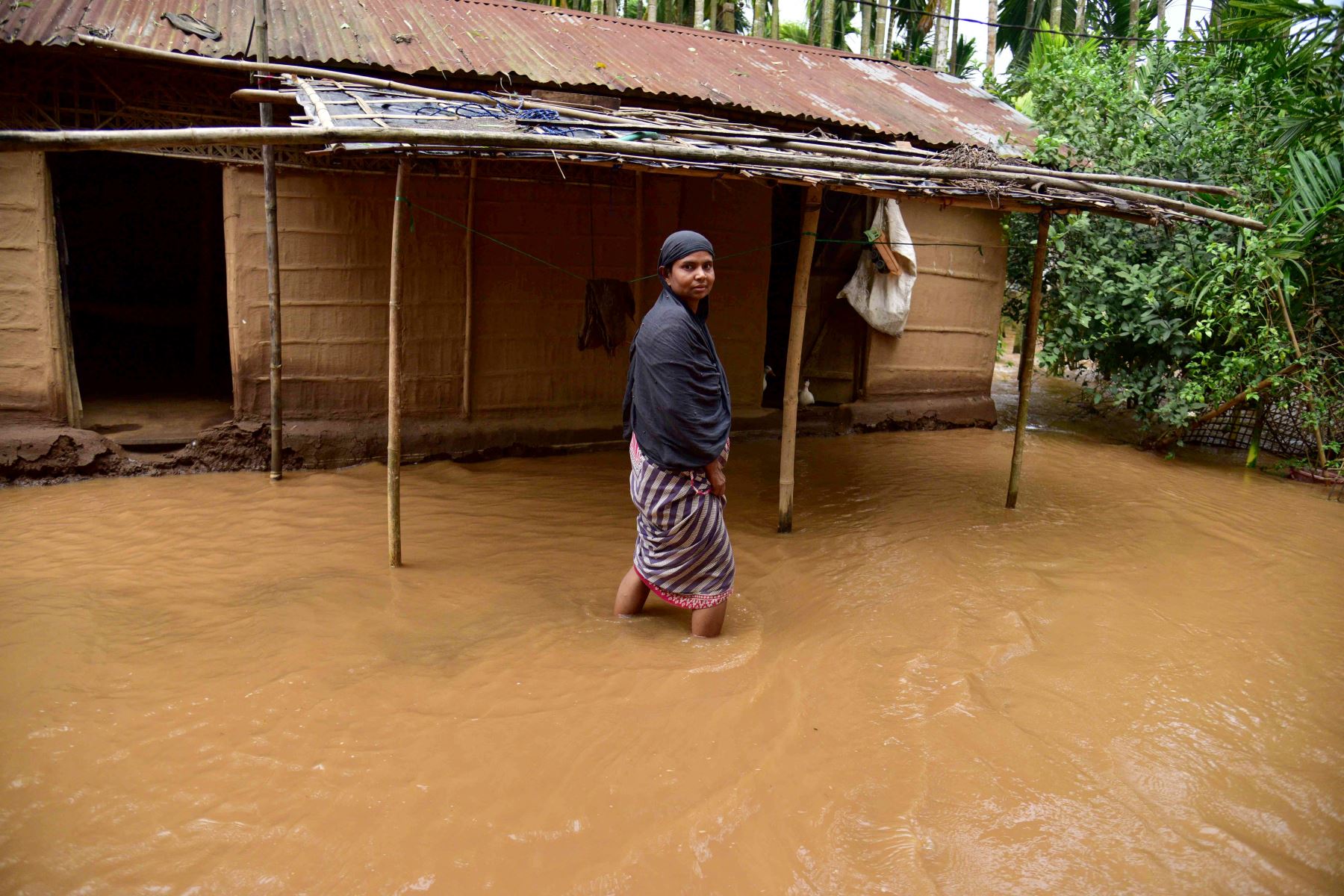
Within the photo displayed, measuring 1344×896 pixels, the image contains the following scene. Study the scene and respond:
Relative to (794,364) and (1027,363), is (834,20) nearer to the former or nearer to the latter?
(1027,363)

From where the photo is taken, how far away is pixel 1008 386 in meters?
11.2

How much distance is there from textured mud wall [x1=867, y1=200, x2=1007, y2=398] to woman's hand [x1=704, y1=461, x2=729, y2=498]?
15.6 ft

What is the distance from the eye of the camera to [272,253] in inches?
216

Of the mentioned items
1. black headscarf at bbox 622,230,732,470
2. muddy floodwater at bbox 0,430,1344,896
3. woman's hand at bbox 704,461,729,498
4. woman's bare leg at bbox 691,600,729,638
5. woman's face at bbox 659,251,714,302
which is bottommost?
muddy floodwater at bbox 0,430,1344,896

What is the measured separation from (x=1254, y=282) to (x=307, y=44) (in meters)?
7.18

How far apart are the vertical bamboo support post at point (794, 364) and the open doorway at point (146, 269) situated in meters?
5.67

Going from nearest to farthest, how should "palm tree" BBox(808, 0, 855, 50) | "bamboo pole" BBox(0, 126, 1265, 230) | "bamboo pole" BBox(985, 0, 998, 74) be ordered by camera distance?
"bamboo pole" BBox(0, 126, 1265, 230) < "bamboo pole" BBox(985, 0, 998, 74) < "palm tree" BBox(808, 0, 855, 50)

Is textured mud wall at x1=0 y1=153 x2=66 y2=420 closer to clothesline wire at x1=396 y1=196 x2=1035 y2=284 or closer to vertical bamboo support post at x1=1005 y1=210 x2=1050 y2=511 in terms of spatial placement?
clothesline wire at x1=396 y1=196 x2=1035 y2=284

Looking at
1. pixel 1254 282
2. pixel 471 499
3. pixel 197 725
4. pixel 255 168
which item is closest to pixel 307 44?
pixel 255 168

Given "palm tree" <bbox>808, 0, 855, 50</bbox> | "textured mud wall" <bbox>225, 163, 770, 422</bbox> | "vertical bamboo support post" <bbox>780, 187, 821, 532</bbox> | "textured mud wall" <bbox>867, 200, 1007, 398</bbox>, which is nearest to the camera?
"vertical bamboo support post" <bbox>780, 187, 821, 532</bbox>

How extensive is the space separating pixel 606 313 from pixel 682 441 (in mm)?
3052

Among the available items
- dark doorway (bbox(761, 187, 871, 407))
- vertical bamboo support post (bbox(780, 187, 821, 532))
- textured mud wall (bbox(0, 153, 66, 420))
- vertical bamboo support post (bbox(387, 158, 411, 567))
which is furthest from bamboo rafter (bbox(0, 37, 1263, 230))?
dark doorway (bbox(761, 187, 871, 407))

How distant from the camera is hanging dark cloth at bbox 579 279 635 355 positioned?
6.24 meters

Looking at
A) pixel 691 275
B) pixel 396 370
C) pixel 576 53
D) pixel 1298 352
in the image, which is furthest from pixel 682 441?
pixel 1298 352
